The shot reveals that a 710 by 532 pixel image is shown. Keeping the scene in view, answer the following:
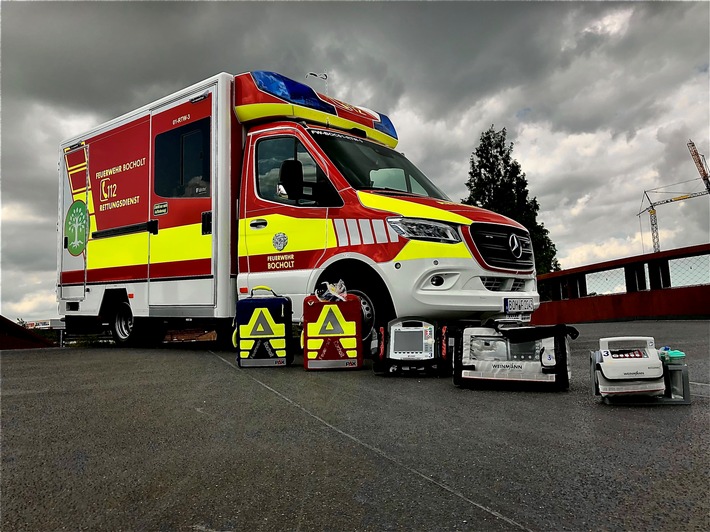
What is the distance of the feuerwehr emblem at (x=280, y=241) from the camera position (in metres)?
6.90

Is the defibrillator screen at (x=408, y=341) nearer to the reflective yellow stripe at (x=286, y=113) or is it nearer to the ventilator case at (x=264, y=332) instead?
the ventilator case at (x=264, y=332)

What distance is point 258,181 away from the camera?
7.32 m

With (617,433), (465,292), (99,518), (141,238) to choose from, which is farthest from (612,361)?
(141,238)

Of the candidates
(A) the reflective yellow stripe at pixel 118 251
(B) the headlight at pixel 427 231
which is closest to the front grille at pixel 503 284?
(B) the headlight at pixel 427 231

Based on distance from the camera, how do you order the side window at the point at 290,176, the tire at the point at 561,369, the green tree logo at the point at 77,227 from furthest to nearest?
1. the green tree logo at the point at 77,227
2. the side window at the point at 290,176
3. the tire at the point at 561,369

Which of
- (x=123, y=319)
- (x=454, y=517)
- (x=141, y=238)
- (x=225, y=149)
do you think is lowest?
(x=454, y=517)

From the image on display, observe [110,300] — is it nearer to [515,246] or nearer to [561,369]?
[515,246]

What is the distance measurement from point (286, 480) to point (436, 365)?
311 centimetres

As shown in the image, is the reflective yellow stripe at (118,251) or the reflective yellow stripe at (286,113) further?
the reflective yellow stripe at (118,251)

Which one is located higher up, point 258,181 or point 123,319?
point 258,181

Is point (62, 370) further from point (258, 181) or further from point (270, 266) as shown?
point (258, 181)

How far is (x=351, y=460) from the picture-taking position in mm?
2627

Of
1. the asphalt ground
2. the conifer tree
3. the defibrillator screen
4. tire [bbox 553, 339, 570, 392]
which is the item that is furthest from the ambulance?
the conifer tree

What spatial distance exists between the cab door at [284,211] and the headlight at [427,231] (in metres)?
0.89
